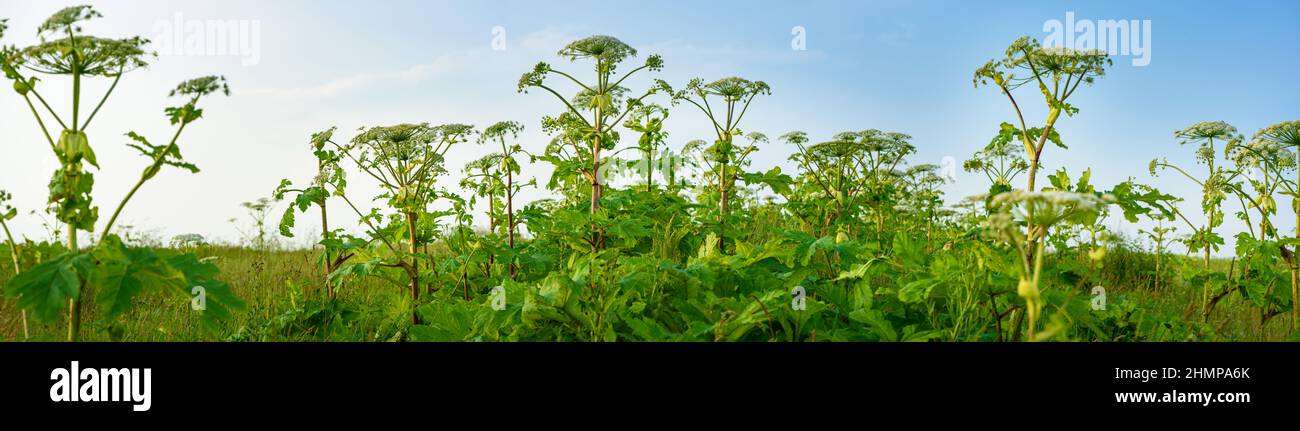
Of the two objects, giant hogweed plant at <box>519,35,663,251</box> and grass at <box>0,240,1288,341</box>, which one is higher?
giant hogweed plant at <box>519,35,663,251</box>

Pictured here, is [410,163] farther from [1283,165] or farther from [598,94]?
[1283,165]

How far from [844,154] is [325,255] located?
175 inches

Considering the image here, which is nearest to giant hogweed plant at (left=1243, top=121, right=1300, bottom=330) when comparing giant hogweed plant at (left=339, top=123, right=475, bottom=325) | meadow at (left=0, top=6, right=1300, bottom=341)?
meadow at (left=0, top=6, right=1300, bottom=341)

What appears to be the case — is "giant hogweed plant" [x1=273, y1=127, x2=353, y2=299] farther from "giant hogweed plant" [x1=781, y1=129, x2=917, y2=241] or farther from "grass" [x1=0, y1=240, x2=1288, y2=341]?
"giant hogweed plant" [x1=781, y1=129, x2=917, y2=241]

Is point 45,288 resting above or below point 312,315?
above

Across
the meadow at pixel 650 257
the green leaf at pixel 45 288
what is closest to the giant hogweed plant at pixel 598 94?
the meadow at pixel 650 257

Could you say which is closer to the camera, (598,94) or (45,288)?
(45,288)

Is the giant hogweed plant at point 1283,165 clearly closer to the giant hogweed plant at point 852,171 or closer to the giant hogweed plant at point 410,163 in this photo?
the giant hogweed plant at point 852,171

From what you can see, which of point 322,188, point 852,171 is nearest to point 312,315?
point 322,188

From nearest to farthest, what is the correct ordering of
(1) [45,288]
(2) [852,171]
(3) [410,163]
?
1. (1) [45,288]
2. (3) [410,163]
3. (2) [852,171]
